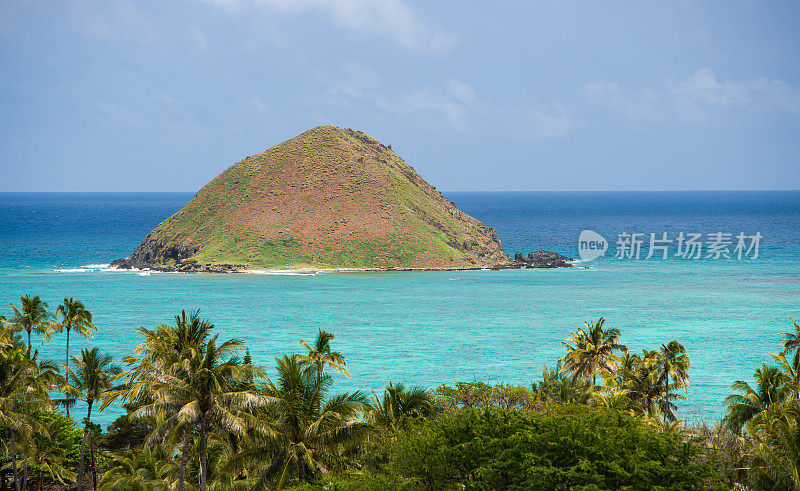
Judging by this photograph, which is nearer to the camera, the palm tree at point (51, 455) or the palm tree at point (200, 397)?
the palm tree at point (200, 397)

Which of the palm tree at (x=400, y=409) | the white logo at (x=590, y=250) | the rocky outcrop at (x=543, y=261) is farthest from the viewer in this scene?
the white logo at (x=590, y=250)

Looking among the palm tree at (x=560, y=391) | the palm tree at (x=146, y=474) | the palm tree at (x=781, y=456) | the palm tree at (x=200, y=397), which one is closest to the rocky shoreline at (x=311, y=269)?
the palm tree at (x=560, y=391)

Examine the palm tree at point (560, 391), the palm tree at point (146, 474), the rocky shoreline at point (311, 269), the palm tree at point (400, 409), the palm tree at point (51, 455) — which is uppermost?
the rocky shoreline at point (311, 269)

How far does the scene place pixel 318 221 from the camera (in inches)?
6107

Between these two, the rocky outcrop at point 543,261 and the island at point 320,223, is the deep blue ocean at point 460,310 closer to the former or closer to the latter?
the rocky outcrop at point 543,261

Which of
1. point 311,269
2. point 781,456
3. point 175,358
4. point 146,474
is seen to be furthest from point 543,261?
point 175,358

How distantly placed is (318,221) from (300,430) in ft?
433

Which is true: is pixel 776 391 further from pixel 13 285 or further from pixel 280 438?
pixel 13 285

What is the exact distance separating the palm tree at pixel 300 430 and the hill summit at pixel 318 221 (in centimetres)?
11534

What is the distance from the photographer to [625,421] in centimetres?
2662

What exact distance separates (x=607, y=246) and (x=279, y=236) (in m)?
95.1

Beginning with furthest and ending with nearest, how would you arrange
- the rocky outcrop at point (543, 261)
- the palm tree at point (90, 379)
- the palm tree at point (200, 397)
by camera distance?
the rocky outcrop at point (543, 261)
the palm tree at point (90, 379)
the palm tree at point (200, 397)

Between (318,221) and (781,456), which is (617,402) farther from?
(318,221)

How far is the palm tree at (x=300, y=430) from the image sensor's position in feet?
78.7
